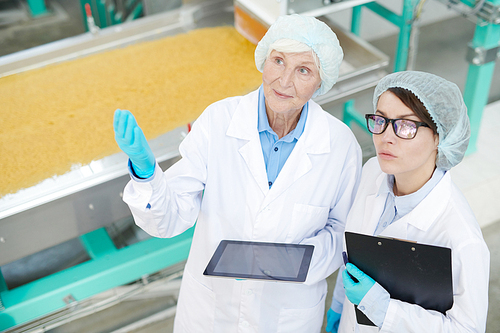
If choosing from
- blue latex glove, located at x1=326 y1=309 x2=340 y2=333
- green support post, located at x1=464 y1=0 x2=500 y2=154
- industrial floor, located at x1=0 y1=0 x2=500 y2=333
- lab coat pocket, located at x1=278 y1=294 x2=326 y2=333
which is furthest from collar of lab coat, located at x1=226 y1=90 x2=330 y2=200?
green support post, located at x1=464 y1=0 x2=500 y2=154

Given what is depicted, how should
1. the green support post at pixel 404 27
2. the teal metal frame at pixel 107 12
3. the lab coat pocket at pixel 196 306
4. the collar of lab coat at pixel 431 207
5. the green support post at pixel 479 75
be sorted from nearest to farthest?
the collar of lab coat at pixel 431 207 → the lab coat pocket at pixel 196 306 → the green support post at pixel 404 27 → the green support post at pixel 479 75 → the teal metal frame at pixel 107 12

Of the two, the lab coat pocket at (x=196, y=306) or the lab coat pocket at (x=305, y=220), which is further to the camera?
the lab coat pocket at (x=196, y=306)

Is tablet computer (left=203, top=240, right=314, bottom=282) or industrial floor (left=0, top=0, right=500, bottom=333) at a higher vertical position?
tablet computer (left=203, top=240, right=314, bottom=282)

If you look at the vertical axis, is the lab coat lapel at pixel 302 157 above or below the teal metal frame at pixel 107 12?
above

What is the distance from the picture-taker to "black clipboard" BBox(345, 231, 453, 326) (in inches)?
43.4

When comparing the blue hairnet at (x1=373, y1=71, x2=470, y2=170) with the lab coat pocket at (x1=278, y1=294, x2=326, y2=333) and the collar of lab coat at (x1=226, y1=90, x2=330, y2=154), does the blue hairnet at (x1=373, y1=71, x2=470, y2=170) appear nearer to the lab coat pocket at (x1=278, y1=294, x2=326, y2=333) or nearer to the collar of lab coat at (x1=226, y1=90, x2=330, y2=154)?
the collar of lab coat at (x1=226, y1=90, x2=330, y2=154)

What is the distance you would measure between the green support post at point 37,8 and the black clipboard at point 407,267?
468 centimetres

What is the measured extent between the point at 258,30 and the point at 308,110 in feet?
3.29

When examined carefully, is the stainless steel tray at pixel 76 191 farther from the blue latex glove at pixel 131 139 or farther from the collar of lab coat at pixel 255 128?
the blue latex glove at pixel 131 139

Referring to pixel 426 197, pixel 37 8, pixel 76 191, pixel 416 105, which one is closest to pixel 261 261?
pixel 426 197

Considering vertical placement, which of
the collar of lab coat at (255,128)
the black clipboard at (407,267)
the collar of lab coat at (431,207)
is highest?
the collar of lab coat at (255,128)

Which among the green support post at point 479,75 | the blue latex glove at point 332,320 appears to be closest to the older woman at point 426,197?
the blue latex glove at point 332,320

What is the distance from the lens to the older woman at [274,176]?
4.25 ft

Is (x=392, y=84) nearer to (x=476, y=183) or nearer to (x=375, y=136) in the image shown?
(x=375, y=136)
